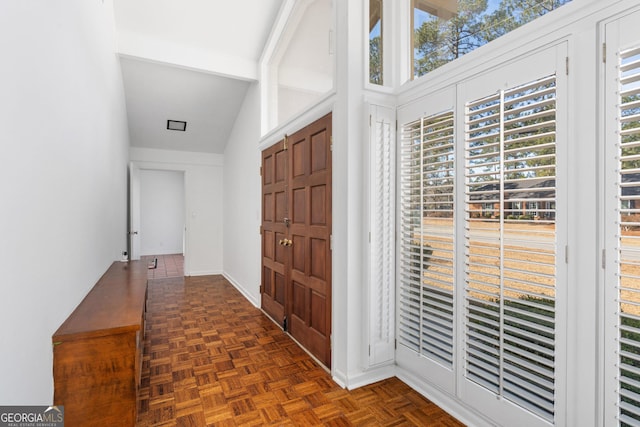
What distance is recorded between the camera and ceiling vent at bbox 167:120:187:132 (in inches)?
190

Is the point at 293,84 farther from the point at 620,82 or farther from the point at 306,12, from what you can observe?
the point at 620,82

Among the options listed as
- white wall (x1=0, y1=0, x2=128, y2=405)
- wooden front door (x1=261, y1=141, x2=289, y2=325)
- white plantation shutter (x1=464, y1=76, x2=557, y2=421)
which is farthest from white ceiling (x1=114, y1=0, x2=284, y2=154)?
white plantation shutter (x1=464, y1=76, x2=557, y2=421)

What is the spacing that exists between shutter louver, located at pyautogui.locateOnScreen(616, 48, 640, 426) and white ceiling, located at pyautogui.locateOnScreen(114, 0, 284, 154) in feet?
10.3

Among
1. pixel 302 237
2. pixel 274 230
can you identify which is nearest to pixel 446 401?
pixel 302 237

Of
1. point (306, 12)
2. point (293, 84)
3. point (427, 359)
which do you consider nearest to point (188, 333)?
point (427, 359)

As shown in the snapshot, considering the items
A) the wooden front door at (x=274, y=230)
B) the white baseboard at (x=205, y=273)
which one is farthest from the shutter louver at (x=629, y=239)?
the white baseboard at (x=205, y=273)

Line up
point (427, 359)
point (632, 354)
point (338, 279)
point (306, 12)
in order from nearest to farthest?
point (632, 354) < point (427, 359) < point (338, 279) < point (306, 12)

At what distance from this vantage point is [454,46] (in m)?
1.89

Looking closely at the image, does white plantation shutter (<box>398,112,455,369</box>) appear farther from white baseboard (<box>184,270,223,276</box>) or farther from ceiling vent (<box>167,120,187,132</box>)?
white baseboard (<box>184,270,223,276</box>)

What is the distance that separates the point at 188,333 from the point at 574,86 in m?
3.35

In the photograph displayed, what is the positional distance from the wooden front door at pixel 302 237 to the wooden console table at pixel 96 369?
4.31 ft

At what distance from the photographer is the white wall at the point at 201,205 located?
5.66 meters

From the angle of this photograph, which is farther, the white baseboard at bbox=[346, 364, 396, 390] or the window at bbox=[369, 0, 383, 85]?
the window at bbox=[369, 0, 383, 85]

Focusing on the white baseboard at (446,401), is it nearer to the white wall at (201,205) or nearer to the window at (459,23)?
the window at (459,23)
